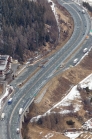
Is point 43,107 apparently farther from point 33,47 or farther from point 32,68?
point 33,47

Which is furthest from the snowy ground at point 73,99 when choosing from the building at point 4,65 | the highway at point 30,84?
the building at point 4,65

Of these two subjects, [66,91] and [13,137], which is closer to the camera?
[13,137]

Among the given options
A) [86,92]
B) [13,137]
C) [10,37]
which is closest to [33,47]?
[10,37]

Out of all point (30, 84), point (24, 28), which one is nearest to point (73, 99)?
point (30, 84)

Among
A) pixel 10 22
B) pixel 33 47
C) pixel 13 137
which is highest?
pixel 10 22

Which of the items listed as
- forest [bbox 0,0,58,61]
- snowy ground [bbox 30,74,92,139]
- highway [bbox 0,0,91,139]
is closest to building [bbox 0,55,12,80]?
highway [bbox 0,0,91,139]

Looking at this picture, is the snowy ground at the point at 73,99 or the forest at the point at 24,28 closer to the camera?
the snowy ground at the point at 73,99

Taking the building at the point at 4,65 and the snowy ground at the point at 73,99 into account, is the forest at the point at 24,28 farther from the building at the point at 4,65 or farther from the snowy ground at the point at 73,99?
the snowy ground at the point at 73,99
